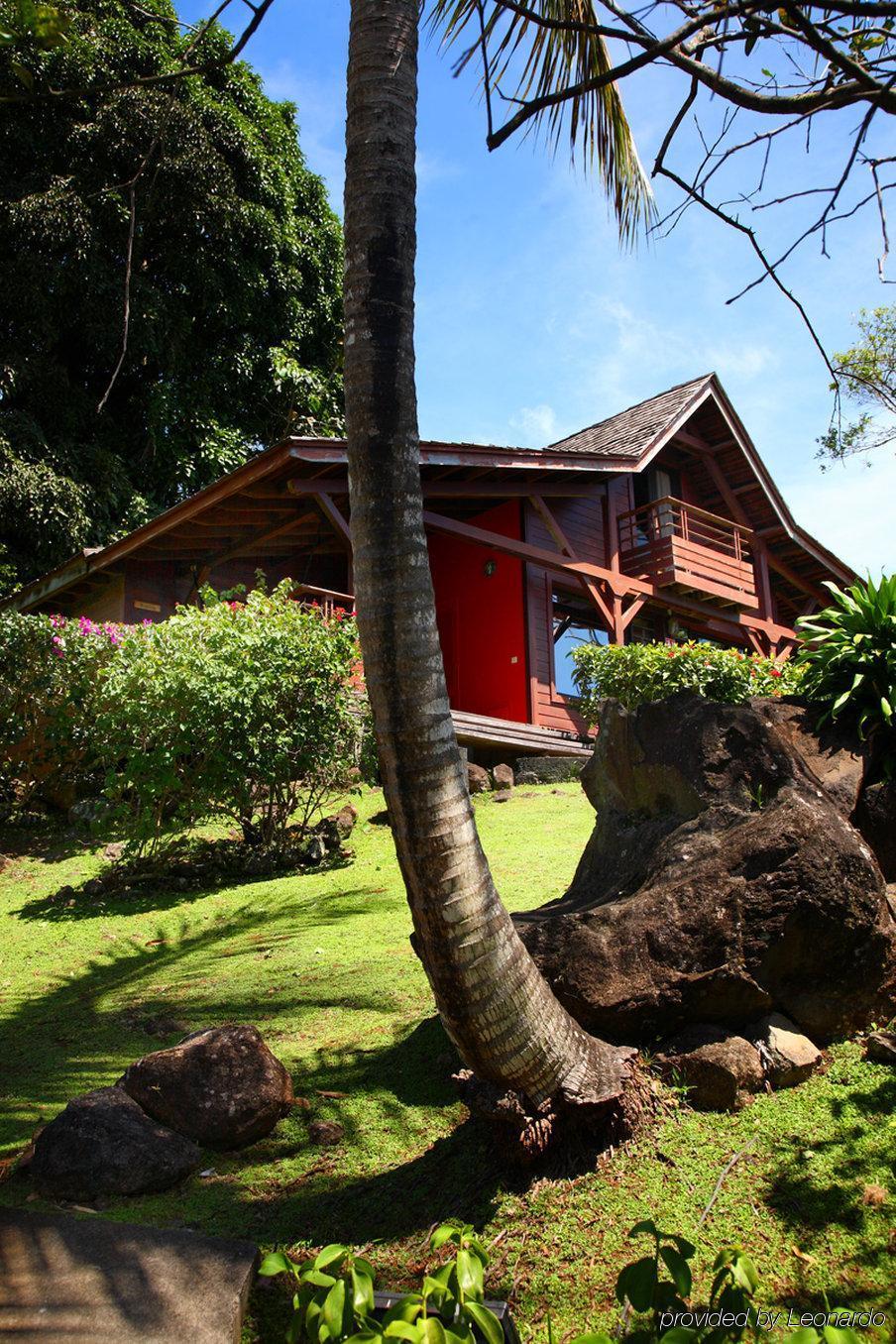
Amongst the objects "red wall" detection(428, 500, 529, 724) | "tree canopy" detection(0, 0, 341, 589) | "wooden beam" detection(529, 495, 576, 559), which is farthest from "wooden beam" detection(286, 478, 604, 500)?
"tree canopy" detection(0, 0, 341, 589)

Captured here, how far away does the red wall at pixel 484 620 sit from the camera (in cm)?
1753

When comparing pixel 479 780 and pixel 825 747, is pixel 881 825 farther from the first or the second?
pixel 479 780

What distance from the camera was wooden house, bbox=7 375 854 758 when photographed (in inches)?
587

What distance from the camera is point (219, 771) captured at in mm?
9141

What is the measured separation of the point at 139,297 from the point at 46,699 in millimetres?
12067

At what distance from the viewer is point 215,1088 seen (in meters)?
4.03

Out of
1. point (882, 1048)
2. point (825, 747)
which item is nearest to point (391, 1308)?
point (882, 1048)

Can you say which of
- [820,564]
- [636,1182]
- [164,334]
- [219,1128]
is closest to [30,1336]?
[219,1128]

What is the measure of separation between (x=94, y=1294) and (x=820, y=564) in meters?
22.4

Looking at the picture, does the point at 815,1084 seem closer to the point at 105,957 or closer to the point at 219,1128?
the point at 219,1128

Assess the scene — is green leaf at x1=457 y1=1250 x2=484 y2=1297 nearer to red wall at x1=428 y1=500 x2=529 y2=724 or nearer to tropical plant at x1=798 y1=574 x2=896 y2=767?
tropical plant at x1=798 y1=574 x2=896 y2=767

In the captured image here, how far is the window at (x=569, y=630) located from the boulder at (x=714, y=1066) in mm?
13926

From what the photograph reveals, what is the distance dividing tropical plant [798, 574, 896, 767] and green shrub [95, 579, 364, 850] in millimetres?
5304


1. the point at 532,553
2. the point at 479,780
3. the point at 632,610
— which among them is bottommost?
the point at 479,780
